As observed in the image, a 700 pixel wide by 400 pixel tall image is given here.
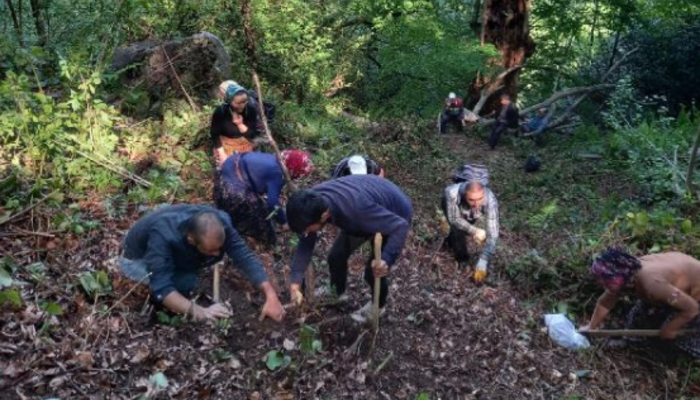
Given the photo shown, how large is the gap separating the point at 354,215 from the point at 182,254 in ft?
4.04

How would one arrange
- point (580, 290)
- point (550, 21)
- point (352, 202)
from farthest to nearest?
point (550, 21) → point (580, 290) → point (352, 202)

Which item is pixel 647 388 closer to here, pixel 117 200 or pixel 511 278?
pixel 511 278

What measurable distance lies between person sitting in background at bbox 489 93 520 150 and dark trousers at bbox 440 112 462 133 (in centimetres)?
86

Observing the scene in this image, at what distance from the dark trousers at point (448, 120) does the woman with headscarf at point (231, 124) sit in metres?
8.15

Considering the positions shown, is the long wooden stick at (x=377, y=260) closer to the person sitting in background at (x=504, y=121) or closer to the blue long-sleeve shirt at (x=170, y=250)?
the blue long-sleeve shirt at (x=170, y=250)

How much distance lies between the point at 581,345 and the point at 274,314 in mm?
3015

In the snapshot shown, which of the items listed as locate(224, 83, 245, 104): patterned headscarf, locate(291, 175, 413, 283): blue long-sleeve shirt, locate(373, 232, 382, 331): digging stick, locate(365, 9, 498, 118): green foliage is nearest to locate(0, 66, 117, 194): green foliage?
locate(224, 83, 245, 104): patterned headscarf

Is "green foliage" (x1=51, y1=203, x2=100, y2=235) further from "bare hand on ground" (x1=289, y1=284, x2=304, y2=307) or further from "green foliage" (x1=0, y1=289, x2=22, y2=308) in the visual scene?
"bare hand on ground" (x1=289, y1=284, x2=304, y2=307)

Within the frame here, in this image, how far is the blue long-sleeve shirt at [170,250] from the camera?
363 centimetres

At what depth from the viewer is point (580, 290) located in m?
5.84

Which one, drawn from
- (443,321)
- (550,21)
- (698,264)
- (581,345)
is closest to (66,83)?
(443,321)

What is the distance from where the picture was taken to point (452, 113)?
1342cm

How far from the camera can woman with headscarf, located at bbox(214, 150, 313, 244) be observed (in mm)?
5020

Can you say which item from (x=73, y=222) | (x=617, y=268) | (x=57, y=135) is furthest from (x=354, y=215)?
(x=57, y=135)
